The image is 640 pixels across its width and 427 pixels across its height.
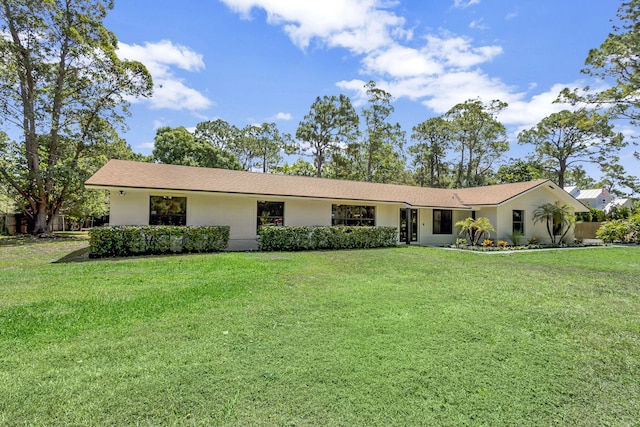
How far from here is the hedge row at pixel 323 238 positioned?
45.0 feet

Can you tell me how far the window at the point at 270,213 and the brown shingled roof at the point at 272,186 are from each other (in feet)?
2.40

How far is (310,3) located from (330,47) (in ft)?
17.2

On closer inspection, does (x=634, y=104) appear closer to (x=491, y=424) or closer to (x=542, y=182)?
(x=542, y=182)

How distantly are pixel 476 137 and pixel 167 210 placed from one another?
107 ft

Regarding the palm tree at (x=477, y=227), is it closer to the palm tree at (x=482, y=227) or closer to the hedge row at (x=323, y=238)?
the palm tree at (x=482, y=227)

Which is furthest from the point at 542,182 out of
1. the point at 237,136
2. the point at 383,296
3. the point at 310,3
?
the point at 237,136

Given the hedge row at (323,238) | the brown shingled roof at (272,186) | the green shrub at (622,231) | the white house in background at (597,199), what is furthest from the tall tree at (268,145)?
the white house in background at (597,199)

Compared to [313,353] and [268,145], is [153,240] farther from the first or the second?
[268,145]

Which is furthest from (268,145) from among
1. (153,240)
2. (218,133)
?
(153,240)

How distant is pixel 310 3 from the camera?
10.9 meters

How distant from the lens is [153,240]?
11.6 metres

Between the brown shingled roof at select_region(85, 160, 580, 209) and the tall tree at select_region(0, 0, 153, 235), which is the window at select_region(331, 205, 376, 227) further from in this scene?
the tall tree at select_region(0, 0, 153, 235)

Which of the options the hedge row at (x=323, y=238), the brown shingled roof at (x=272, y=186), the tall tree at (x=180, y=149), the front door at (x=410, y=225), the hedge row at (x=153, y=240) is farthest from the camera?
the tall tree at (x=180, y=149)

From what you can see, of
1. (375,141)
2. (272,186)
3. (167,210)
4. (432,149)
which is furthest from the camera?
(432,149)
